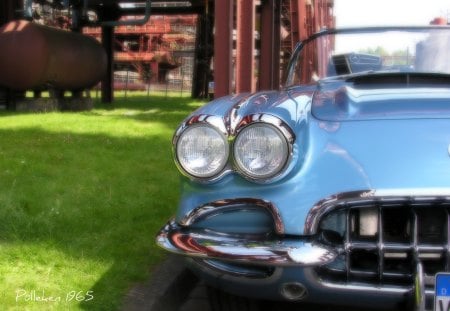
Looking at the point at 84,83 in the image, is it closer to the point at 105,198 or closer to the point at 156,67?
the point at 105,198

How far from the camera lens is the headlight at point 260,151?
79.0 inches

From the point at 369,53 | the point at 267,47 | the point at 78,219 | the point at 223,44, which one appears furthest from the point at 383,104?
the point at 267,47

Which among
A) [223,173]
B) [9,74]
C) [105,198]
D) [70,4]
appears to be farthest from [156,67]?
[223,173]

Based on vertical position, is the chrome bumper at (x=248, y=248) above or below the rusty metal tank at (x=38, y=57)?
below

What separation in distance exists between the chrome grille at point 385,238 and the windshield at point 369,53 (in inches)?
56.5

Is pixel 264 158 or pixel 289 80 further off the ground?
pixel 289 80

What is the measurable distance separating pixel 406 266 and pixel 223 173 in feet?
2.37

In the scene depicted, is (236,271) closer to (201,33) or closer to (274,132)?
(274,132)

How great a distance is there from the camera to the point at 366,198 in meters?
1.89

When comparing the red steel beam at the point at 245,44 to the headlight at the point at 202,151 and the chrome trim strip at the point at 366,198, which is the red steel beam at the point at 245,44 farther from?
the chrome trim strip at the point at 366,198

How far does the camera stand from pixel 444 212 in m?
1.95

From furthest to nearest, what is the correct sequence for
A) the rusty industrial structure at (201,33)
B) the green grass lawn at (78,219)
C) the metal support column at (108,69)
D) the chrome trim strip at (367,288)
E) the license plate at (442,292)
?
the metal support column at (108,69) → the rusty industrial structure at (201,33) → the green grass lawn at (78,219) → the chrome trim strip at (367,288) → the license plate at (442,292)

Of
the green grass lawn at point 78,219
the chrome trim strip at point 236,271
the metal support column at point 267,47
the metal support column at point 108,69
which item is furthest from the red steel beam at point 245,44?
the metal support column at point 108,69

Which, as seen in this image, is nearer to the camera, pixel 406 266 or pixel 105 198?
pixel 406 266
